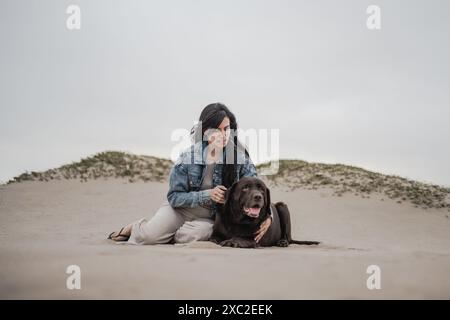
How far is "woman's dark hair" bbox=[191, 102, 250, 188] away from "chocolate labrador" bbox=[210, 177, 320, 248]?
0.46 m

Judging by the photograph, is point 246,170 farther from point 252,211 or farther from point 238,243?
point 238,243

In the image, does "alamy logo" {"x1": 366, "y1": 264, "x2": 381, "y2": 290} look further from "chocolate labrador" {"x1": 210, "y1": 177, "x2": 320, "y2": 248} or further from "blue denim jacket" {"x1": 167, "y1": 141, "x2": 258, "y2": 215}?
"blue denim jacket" {"x1": 167, "y1": 141, "x2": 258, "y2": 215}

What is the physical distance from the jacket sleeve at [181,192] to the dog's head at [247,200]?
32 centimetres

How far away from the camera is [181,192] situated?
17.7ft

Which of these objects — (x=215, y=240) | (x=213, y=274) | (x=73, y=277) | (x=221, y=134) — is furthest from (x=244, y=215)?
(x=73, y=277)

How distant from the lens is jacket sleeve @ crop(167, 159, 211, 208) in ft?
17.1

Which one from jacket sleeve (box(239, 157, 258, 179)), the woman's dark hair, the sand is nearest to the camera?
the sand

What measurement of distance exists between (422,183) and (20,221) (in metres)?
10.7

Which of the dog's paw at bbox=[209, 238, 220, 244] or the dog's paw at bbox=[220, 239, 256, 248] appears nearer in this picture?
the dog's paw at bbox=[220, 239, 256, 248]

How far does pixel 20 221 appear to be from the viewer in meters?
9.65

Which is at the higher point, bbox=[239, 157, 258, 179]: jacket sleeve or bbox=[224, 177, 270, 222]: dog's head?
bbox=[239, 157, 258, 179]: jacket sleeve

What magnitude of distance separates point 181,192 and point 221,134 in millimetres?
776

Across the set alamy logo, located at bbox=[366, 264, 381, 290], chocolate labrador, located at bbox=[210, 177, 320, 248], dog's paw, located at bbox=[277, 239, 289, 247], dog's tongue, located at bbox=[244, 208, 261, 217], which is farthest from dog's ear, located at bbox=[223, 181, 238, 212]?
alamy logo, located at bbox=[366, 264, 381, 290]
